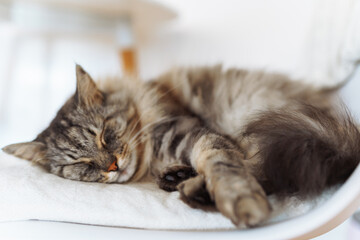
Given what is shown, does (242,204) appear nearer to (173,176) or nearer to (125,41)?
(173,176)

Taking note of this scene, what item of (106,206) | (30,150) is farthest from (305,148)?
(30,150)

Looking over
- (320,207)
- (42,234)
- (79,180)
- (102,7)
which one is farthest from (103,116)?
(102,7)

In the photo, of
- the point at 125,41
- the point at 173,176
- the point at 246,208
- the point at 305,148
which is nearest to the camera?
the point at 246,208

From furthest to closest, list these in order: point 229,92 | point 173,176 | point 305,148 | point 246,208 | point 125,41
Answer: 1. point 125,41
2. point 229,92
3. point 173,176
4. point 305,148
5. point 246,208

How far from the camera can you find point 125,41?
→ 230 centimetres

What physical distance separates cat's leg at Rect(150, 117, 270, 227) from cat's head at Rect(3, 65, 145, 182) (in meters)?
0.17

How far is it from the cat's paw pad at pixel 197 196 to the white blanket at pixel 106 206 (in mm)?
16

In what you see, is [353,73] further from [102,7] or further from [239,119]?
[102,7]

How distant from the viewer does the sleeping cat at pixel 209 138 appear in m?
0.80

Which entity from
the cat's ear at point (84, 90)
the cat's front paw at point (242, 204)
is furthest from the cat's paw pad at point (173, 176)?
the cat's ear at point (84, 90)

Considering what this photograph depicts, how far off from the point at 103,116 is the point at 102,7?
1183 mm

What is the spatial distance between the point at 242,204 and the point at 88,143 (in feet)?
1.99

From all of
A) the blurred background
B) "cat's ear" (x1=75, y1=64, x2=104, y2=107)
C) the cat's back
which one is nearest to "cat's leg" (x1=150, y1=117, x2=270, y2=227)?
the cat's back

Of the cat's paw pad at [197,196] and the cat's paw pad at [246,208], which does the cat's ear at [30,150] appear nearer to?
the cat's paw pad at [197,196]
